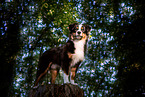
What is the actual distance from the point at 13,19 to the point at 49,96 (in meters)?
5.93

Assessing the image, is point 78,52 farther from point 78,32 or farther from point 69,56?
point 78,32

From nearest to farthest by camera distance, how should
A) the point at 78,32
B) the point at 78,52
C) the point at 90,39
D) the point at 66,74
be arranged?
the point at 66,74
the point at 78,52
the point at 78,32
the point at 90,39

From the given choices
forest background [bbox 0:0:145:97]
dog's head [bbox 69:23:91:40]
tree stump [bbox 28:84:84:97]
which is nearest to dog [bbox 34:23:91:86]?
dog's head [bbox 69:23:91:40]

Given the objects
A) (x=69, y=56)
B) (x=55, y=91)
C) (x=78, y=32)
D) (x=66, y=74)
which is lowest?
(x=55, y=91)

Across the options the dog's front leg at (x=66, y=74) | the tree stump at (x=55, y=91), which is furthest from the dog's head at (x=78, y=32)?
the tree stump at (x=55, y=91)

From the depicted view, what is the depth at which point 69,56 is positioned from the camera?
400cm

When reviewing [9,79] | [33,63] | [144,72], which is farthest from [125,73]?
[33,63]

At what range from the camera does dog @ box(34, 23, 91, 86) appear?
3.97 m

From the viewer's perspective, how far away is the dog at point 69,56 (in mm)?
3967

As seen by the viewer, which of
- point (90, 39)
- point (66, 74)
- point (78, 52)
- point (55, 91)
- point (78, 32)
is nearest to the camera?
point (55, 91)

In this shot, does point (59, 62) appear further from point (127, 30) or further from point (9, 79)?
point (127, 30)

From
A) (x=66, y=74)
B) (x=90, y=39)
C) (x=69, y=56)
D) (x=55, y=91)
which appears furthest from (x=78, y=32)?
(x=90, y=39)

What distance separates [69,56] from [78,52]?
0.91ft

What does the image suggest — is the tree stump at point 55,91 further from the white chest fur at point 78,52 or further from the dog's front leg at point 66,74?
the white chest fur at point 78,52
